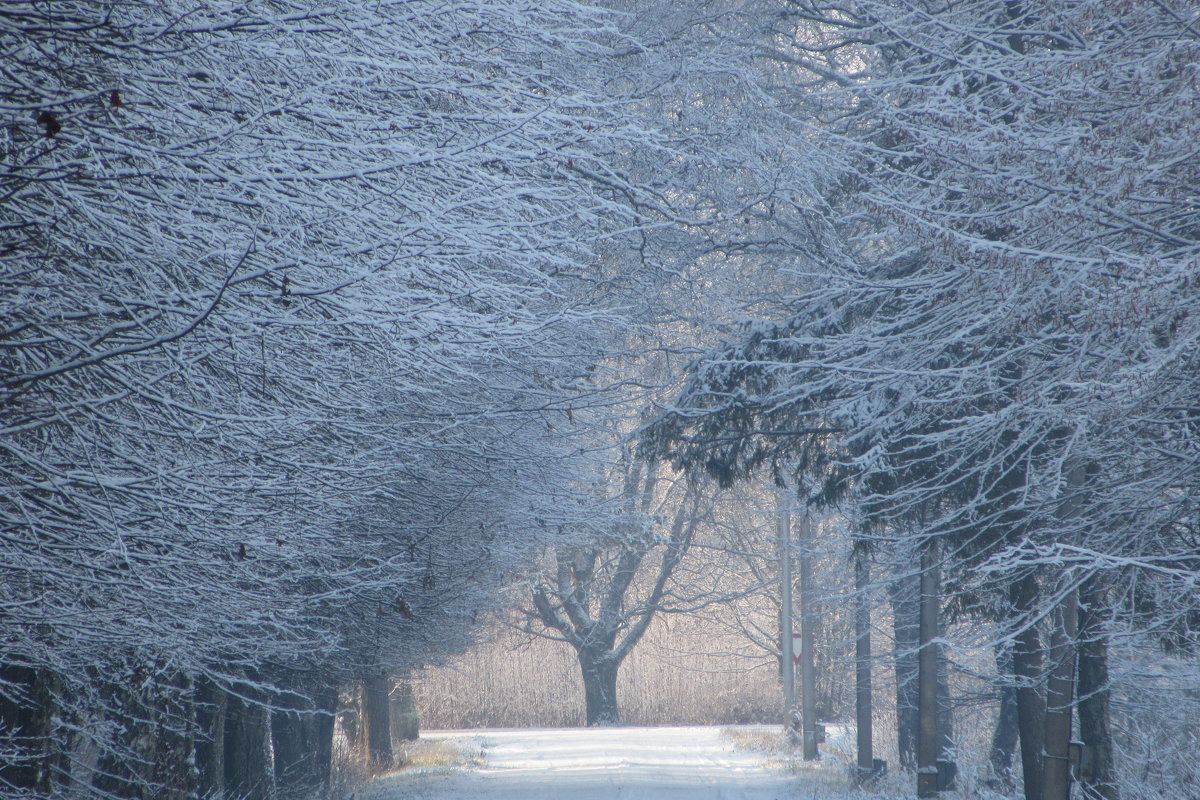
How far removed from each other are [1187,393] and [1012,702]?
41.1 ft

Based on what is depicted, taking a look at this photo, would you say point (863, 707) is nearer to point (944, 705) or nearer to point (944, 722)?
point (944, 705)

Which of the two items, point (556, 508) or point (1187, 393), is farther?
point (556, 508)

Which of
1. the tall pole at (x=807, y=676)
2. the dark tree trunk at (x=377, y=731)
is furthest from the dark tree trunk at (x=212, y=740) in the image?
the tall pole at (x=807, y=676)

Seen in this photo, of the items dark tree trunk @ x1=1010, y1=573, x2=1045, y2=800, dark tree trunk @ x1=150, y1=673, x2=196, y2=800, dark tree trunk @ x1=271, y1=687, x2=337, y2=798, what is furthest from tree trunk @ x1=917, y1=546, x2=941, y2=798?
dark tree trunk @ x1=150, y1=673, x2=196, y2=800

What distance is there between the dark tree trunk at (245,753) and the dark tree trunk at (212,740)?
82 centimetres

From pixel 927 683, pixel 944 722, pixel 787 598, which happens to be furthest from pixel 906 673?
pixel 787 598

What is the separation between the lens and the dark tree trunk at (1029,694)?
39.1ft

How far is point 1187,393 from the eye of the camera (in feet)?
27.7

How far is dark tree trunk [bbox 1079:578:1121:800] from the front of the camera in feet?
35.7

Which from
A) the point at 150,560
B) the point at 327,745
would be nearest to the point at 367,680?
the point at 327,745

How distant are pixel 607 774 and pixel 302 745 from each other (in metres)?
5.57

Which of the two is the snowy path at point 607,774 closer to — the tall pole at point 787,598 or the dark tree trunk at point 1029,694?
the tall pole at point 787,598

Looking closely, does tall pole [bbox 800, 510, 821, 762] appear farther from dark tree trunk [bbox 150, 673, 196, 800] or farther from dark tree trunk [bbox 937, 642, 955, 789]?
dark tree trunk [bbox 150, 673, 196, 800]

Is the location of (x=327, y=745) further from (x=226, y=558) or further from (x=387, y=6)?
(x=387, y=6)
